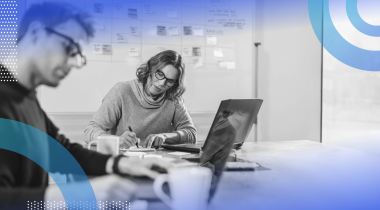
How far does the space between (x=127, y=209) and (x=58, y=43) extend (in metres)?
0.37

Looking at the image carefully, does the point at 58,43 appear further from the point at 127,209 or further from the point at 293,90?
the point at 293,90

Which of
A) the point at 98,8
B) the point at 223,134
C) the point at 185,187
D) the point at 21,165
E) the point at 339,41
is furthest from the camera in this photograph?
the point at 339,41

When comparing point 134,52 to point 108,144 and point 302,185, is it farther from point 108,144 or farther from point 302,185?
point 302,185

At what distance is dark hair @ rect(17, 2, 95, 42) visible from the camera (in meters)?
0.64

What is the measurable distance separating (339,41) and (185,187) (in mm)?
2816

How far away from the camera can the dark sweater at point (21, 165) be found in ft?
1.79

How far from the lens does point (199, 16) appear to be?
2496mm

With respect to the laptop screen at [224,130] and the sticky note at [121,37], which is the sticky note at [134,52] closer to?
the sticky note at [121,37]

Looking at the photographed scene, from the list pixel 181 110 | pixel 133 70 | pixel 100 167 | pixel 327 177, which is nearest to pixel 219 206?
pixel 100 167

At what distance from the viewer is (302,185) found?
2.57 ft
